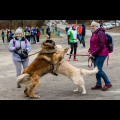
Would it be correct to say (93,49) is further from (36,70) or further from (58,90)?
(36,70)

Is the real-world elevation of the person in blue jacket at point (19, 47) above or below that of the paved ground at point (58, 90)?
above

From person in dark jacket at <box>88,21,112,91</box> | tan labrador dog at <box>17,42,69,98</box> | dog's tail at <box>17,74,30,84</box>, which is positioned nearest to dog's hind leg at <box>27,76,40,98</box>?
tan labrador dog at <box>17,42,69,98</box>

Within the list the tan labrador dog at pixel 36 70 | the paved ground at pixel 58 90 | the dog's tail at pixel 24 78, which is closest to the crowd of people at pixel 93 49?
the paved ground at pixel 58 90

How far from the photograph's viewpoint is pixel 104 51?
9.41 meters

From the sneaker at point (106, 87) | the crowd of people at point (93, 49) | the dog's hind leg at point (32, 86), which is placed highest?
the crowd of people at point (93, 49)

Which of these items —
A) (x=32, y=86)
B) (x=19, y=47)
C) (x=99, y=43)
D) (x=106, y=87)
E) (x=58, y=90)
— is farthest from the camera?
(x=19, y=47)

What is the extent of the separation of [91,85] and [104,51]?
4.83 feet

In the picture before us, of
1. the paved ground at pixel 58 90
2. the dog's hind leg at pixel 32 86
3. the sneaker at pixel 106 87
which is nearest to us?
the dog's hind leg at pixel 32 86

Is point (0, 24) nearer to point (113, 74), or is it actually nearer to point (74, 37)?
point (74, 37)

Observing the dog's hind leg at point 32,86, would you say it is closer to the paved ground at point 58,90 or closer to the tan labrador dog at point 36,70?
the tan labrador dog at point 36,70

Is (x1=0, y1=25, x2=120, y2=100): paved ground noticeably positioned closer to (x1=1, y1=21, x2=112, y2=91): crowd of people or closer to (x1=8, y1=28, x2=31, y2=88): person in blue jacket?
(x1=1, y1=21, x2=112, y2=91): crowd of people

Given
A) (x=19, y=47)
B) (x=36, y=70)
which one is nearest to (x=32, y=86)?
(x=36, y=70)

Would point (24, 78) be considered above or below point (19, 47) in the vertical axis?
below

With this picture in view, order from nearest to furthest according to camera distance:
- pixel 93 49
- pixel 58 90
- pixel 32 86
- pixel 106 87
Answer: pixel 32 86 → pixel 93 49 → pixel 106 87 → pixel 58 90
